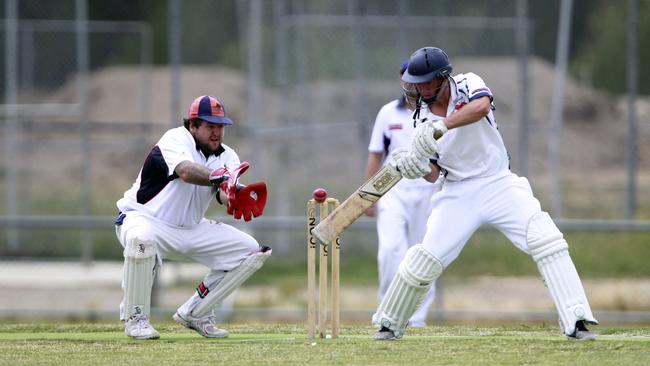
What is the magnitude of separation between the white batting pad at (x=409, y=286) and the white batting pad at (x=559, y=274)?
2.13 feet

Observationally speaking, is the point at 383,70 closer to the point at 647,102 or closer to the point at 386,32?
the point at 386,32

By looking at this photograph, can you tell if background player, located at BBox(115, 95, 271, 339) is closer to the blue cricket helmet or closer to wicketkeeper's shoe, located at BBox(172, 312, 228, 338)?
wicketkeeper's shoe, located at BBox(172, 312, 228, 338)

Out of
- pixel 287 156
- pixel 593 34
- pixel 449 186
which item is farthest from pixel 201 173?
pixel 593 34

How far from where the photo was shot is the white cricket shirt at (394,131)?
10008 mm

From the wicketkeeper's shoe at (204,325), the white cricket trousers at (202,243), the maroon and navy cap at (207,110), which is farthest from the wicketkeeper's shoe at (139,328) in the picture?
the maroon and navy cap at (207,110)

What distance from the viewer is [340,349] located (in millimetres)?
7246

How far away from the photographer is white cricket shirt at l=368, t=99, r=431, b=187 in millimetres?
10008

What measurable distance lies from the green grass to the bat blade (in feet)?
2.38

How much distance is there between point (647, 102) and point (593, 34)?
14.2 ft

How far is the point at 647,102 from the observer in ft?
54.0

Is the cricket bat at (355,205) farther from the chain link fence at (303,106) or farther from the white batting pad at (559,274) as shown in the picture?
the chain link fence at (303,106)

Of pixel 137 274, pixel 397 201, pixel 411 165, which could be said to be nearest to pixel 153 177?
pixel 137 274

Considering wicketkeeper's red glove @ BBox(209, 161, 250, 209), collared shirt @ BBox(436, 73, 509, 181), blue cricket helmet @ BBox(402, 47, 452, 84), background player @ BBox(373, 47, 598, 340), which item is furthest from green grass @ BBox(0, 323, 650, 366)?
blue cricket helmet @ BBox(402, 47, 452, 84)

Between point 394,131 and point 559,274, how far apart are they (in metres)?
3.08
